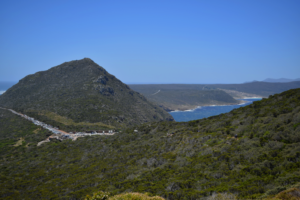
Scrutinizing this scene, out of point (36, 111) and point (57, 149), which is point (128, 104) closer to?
point (36, 111)

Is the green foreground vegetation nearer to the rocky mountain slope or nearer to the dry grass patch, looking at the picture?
the dry grass patch

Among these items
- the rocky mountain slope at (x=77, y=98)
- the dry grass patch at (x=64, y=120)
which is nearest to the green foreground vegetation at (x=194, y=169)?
the dry grass patch at (x=64, y=120)

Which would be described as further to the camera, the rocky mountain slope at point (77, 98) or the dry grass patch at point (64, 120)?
the rocky mountain slope at point (77, 98)


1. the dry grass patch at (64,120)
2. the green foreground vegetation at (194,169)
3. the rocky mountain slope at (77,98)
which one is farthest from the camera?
the rocky mountain slope at (77,98)

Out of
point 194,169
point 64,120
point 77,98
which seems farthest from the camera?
point 77,98

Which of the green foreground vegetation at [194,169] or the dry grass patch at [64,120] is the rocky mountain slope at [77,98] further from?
the green foreground vegetation at [194,169]

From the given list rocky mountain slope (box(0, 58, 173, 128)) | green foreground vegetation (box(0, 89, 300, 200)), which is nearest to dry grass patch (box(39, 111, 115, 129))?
rocky mountain slope (box(0, 58, 173, 128))

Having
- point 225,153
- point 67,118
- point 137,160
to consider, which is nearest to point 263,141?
point 225,153

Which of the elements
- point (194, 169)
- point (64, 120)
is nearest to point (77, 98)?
point (64, 120)

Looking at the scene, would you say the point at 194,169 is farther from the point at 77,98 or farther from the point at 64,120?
the point at 77,98

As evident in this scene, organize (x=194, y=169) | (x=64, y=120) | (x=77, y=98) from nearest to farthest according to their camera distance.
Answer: (x=194, y=169) → (x=64, y=120) → (x=77, y=98)
